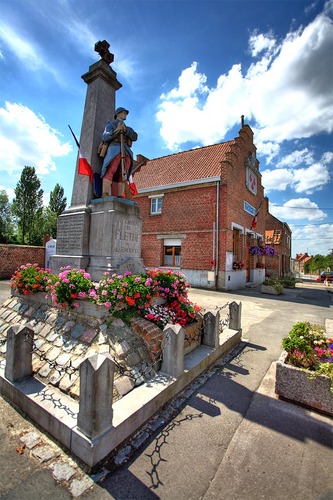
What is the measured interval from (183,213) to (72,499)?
15751 mm

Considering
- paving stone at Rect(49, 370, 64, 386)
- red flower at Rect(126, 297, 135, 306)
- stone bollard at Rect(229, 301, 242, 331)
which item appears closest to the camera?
paving stone at Rect(49, 370, 64, 386)

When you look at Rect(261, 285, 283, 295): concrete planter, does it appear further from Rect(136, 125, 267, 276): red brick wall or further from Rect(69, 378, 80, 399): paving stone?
Rect(69, 378, 80, 399): paving stone

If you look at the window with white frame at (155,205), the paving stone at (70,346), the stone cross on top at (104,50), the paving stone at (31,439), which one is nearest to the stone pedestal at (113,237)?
the paving stone at (70,346)

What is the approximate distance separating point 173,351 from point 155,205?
15.9 metres

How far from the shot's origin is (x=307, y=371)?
3.22 meters

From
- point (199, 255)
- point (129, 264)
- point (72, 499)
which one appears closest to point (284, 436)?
point (72, 499)

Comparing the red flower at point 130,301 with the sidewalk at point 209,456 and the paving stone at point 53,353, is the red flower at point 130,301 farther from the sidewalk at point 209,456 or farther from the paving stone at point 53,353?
the sidewalk at point 209,456

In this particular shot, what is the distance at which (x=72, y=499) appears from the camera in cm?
194

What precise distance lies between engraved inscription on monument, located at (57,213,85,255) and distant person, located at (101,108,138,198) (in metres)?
0.87

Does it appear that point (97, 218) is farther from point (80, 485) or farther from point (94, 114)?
point (80, 485)

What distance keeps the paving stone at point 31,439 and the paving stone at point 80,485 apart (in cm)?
68

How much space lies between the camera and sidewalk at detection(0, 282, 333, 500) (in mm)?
2057

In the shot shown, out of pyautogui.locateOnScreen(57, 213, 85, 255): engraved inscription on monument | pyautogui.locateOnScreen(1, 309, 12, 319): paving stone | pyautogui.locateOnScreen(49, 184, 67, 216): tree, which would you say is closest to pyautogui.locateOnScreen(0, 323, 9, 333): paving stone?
pyautogui.locateOnScreen(1, 309, 12, 319): paving stone

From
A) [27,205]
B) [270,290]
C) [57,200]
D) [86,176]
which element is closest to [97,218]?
[86,176]
